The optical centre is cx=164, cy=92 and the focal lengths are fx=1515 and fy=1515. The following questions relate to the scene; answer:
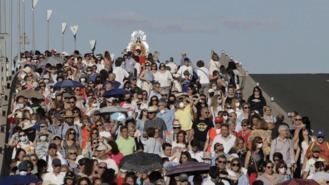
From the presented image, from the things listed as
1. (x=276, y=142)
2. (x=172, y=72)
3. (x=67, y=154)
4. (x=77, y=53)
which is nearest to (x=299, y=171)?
(x=276, y=142)

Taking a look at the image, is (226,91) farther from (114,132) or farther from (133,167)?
(133,167)

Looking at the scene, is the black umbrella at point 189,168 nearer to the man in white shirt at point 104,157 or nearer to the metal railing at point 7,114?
the man in white shirt at point 104,157

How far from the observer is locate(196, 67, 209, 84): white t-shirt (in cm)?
4025

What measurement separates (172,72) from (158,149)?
39.4 feet

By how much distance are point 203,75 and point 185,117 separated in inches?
330

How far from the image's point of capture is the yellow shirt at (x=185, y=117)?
32031 mm

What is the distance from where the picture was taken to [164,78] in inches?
1511

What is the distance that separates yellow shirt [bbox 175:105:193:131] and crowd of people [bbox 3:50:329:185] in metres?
0.02

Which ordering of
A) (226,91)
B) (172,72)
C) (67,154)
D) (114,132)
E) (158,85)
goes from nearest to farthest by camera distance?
1. (67,154)
2. (114,132)
3. (158,85)
4. (226,91)
5. (172,72)

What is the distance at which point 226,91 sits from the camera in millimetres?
38250

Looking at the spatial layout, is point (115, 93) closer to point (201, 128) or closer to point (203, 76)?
point (201, 128)

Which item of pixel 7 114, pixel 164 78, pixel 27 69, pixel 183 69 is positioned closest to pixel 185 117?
pixel 164 78

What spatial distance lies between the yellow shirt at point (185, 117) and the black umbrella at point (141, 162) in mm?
5776

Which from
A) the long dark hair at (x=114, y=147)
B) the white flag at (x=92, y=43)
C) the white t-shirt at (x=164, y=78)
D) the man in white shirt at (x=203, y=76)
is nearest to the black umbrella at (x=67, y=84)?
the white t-shirt at (x=164, y=78)
